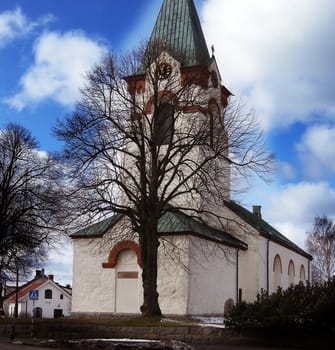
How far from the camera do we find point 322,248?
67062 millimetres

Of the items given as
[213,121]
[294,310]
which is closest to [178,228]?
[213,121]

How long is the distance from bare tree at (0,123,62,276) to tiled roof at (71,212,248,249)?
7.17ft

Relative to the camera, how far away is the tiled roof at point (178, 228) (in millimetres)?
32250

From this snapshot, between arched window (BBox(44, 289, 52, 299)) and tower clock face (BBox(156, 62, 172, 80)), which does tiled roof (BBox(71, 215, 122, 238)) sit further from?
arched window (BBox(44, 289, 52, 299))

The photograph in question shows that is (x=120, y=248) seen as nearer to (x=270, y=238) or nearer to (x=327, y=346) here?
(x=270, y=238)

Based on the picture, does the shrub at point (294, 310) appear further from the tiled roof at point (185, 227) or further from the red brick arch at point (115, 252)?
the red brick arch at point (115, 252)

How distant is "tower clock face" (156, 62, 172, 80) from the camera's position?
95.2 ft

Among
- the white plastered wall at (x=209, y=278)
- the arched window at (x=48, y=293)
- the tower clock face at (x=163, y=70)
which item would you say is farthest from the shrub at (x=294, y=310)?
the arched window at (x=48, y=293)

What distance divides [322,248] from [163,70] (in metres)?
42.9

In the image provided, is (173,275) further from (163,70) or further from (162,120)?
(163,70)

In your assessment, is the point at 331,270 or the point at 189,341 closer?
the point at 189,341

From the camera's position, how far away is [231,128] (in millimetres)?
28328

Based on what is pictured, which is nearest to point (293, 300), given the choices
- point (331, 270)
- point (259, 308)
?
point (259, 308)

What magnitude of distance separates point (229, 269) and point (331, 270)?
107ft
